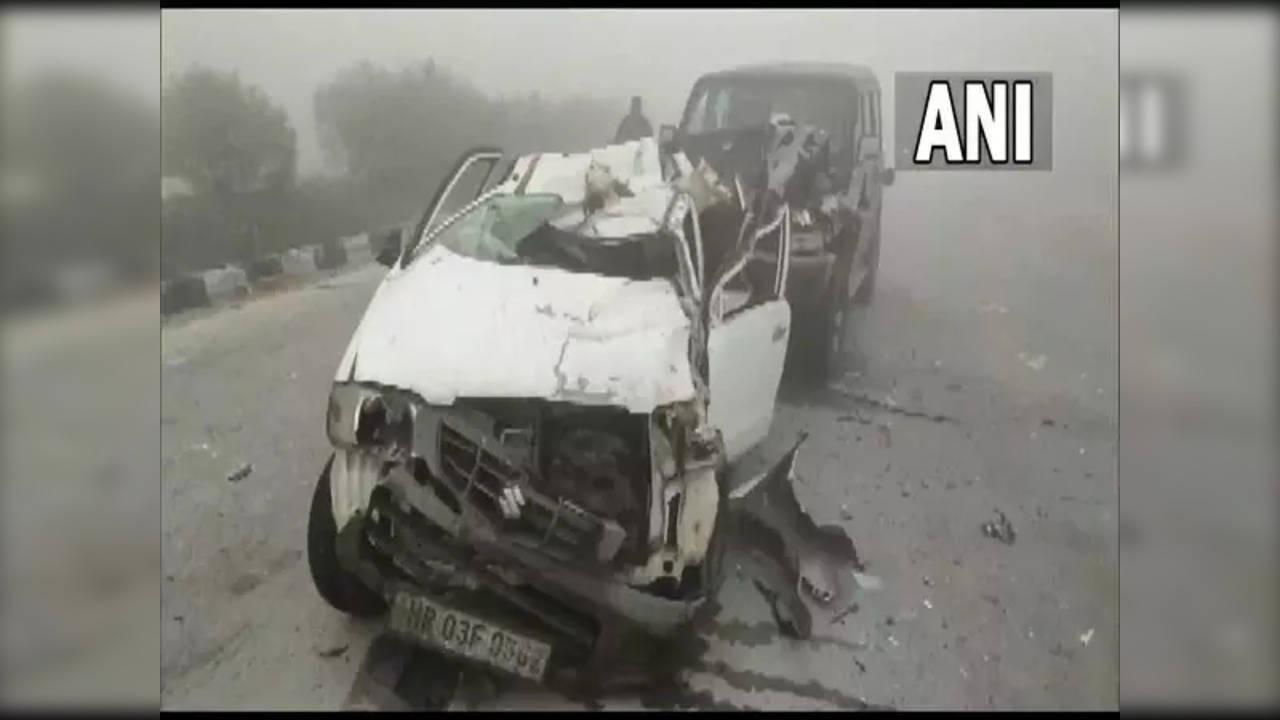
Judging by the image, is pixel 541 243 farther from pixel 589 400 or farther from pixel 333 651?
pixel 333 651

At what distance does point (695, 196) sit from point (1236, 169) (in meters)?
1.47

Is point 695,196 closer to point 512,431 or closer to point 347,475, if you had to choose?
point 512,431

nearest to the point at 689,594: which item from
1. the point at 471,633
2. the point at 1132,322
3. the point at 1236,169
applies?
the point at 471,633

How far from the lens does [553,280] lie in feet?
8.77

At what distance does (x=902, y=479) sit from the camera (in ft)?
9.41

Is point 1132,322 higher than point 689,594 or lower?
higher

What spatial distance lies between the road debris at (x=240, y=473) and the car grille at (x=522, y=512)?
726 mm

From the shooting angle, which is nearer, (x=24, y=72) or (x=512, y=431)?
(x=512, y=431)

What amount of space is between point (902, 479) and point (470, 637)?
127 centimetres

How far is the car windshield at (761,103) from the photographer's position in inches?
110

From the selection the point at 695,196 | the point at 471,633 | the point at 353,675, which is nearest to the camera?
the point at 471,633

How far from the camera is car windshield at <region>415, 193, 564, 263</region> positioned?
275cm

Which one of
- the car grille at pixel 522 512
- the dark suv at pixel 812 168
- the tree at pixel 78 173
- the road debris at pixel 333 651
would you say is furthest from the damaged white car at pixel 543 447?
the tree at pixel 78 173

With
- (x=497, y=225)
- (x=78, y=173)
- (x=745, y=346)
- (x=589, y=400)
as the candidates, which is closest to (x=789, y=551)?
(x=745, y=346)
